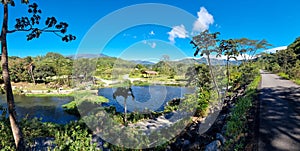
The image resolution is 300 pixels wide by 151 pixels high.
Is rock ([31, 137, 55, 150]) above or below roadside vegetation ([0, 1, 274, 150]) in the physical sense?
below

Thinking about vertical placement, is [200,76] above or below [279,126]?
above

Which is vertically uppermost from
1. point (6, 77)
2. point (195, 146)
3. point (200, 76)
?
point (6, 77)

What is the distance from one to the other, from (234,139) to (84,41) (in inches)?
147

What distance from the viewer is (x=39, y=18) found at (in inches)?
106

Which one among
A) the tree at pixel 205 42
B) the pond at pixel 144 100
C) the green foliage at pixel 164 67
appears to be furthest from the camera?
the green foliage at pixel 164 67

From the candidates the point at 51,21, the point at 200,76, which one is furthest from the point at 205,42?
the point at 51,21

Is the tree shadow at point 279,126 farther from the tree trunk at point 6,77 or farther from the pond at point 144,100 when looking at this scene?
Result: the pond at point 144,100

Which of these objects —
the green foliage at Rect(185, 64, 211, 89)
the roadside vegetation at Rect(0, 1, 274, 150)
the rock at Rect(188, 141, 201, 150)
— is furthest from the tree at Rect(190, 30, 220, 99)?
the rock at Rect(188, 141, 201, 150)

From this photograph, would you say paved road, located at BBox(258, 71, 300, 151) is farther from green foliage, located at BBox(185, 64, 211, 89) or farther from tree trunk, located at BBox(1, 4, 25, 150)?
green foliage, located at BBox(185, 64, 211, 89)

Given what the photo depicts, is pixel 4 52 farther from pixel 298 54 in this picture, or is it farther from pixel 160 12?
pixel 298 54

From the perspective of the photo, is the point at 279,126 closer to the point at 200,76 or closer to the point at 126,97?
the point at 126,97

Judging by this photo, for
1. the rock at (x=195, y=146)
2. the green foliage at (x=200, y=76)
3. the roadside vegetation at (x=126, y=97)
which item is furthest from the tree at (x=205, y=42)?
the rock at (x=195, y=146)

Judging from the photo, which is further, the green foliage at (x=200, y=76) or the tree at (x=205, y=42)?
the green foliage at (x=200, y=76)

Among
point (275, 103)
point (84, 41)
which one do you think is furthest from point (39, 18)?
point (275, 103)
